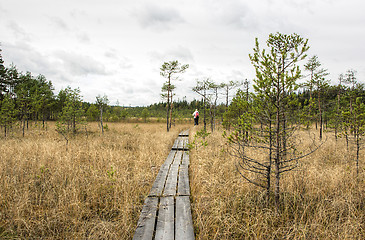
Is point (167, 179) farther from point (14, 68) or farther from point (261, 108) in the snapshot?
point (14, 68)

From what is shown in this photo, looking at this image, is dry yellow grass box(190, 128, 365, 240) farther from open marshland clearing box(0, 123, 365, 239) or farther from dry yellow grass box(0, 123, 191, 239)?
dry yellow grass box(0, 123, 191, 239)

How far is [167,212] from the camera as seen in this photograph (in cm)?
267

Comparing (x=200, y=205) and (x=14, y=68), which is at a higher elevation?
(x=14, y=68)

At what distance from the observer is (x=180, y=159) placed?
5.92 meters

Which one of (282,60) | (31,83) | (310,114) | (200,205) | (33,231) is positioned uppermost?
Answer: (31,83)

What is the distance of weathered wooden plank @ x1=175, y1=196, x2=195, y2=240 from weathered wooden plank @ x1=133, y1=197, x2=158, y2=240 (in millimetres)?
372

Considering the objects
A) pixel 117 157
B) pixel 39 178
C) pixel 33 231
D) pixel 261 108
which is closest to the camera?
pixel 33 231

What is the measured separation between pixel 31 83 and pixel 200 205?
1453 inches

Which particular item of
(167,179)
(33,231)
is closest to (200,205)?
(167,179)

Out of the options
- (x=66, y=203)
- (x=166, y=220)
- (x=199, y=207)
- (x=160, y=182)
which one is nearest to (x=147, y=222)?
(x=166, y=220)

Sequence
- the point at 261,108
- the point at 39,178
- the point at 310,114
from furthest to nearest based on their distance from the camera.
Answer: the point at 39,178 < the point at 261,108 < the point at 310,114

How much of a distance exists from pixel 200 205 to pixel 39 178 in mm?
4063

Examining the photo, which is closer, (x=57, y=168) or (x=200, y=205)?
(x=200, y=205)

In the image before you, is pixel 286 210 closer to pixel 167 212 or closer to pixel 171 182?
pixel 167 212
